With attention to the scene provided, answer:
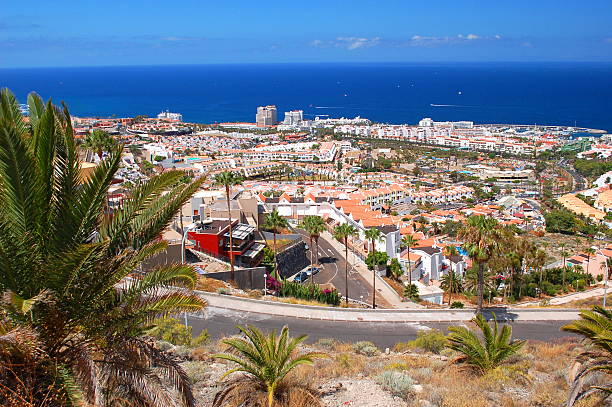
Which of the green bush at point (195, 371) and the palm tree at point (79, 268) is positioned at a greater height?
the palm tree at point (79, 268)

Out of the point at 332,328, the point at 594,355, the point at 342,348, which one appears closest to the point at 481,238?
the point at 332,328

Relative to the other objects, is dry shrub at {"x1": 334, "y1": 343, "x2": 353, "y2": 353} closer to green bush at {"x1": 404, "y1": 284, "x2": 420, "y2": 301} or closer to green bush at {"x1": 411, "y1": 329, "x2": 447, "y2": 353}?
green bush at {"x1": 411, "y1": 329, "x2": 447, "y2": 353}

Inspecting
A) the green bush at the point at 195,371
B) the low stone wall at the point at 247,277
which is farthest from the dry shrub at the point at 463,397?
the low stone wall at the point at 247,277

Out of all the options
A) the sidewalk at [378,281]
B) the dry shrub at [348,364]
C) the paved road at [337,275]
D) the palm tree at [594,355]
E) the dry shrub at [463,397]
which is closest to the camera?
the palm tree at [594,355]

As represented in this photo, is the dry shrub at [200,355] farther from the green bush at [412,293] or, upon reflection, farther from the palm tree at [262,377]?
the green bush at [412,293]

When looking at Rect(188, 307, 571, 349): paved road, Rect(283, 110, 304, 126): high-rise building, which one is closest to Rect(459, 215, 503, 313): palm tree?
Rect(188, 307, 571, 349): paved road

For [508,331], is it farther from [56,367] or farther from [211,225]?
[211,225]

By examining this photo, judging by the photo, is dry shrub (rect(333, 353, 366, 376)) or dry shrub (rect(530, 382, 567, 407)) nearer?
dry shrub (rect(530, 382, 567, 407))
